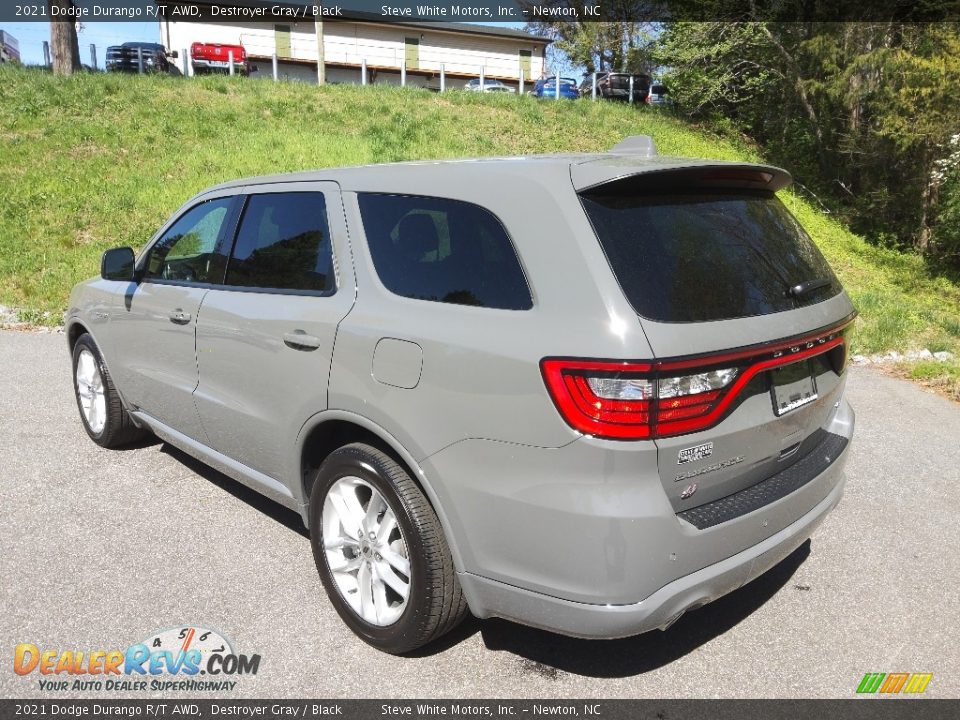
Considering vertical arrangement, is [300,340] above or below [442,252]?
below

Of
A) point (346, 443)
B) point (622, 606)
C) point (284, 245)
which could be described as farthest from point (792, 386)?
point (284, 245)

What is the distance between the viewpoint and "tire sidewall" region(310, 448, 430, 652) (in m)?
2.56

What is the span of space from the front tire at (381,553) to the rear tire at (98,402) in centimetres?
236

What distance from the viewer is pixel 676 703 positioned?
8.36 ft

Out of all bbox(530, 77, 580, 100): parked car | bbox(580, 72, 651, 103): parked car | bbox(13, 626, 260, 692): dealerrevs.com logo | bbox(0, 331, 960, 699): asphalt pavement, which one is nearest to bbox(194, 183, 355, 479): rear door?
bbox(0, 331, 960, 699): asphalt pavement

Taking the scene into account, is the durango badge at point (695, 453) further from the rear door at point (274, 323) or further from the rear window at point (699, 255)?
the rear door at point (274, 323)

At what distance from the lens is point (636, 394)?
6.91 feet

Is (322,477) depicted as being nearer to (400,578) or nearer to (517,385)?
(400,578)

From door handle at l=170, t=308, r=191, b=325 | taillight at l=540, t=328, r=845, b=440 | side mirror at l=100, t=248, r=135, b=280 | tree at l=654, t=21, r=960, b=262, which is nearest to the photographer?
taillight at l=540, t=328, r=845, b=440

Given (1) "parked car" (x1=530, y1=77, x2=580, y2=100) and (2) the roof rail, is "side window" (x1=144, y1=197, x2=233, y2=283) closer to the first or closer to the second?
(2) the roof rail

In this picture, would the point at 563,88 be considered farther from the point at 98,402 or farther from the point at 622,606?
the point at 622,606

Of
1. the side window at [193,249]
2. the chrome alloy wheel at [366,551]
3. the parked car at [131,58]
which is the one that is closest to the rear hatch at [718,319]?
the chrome alloy wheel at [366,551]

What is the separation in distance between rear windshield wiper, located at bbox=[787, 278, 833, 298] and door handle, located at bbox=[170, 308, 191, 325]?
2.76 meters

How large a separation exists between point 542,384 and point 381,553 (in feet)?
3.36
